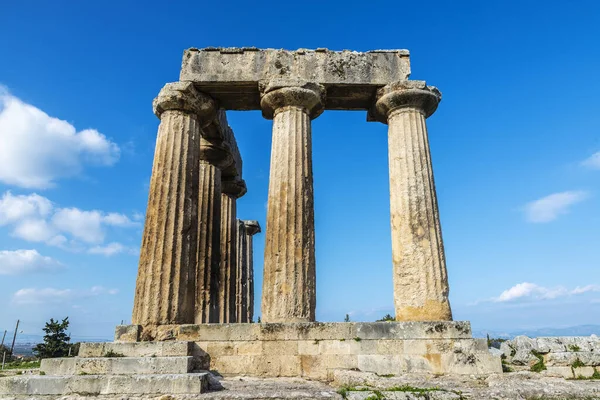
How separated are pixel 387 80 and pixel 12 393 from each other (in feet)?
43.8

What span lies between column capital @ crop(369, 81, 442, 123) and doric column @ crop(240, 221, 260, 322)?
484 inches

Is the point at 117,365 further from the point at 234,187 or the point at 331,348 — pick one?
the point at 234,187

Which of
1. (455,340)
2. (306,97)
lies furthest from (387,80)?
(455,340)

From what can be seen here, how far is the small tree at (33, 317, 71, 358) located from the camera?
144ft

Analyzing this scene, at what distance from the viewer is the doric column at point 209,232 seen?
54.3ft

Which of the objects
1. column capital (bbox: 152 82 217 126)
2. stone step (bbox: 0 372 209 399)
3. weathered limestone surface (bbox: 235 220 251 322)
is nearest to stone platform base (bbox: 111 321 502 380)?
stone step (bbox: 0 372 209 399)

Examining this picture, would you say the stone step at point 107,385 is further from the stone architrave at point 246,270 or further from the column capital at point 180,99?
the stone architrave at point 246,270

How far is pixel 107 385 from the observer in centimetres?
802

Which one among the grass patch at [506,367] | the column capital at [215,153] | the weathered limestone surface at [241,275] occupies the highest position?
the column capital at [215,153]

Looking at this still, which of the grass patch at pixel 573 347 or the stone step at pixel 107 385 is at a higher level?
the grass patch at pixel 573 347

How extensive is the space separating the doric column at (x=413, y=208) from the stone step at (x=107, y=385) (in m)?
6.60

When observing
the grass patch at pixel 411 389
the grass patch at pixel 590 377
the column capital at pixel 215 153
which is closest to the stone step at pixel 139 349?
the grass patch at pixel 411 389

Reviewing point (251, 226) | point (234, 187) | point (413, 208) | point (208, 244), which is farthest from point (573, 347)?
point (251, 226)

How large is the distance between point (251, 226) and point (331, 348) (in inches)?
590
